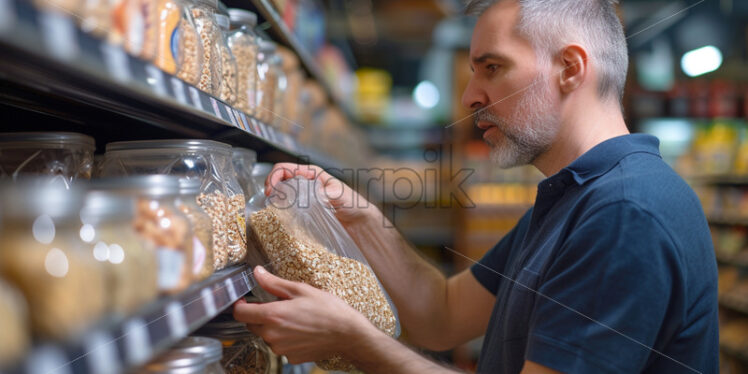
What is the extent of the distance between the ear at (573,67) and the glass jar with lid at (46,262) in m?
1.14

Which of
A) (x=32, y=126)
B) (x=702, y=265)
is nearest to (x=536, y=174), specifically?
(x=702, y=265)

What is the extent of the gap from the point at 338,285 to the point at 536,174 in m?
4.10

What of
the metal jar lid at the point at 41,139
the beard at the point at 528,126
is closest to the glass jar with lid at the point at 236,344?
the metal jar lid at the point at 41,139

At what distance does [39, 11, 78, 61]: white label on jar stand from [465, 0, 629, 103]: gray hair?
3.59ft

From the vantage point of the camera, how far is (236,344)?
4.08 ft

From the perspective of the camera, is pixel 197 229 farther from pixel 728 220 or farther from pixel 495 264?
pixel 728 220

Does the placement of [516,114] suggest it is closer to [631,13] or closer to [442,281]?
[442,281]

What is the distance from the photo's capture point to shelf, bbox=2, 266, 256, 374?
504 mm

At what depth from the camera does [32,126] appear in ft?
3.78

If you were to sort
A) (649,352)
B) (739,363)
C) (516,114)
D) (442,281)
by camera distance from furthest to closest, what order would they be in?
(739,363) → (442,281) → (516,114) → (649,352)

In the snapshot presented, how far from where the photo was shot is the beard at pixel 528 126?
4.55ft

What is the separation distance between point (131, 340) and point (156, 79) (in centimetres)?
34

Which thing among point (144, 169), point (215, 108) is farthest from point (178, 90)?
point (144, 169)

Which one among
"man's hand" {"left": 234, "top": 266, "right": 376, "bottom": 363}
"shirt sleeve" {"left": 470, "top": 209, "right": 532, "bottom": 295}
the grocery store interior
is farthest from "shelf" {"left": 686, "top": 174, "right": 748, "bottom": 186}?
"man's hand" {"left": 234, "top": 266, "right": 376, "bottom": 363}
